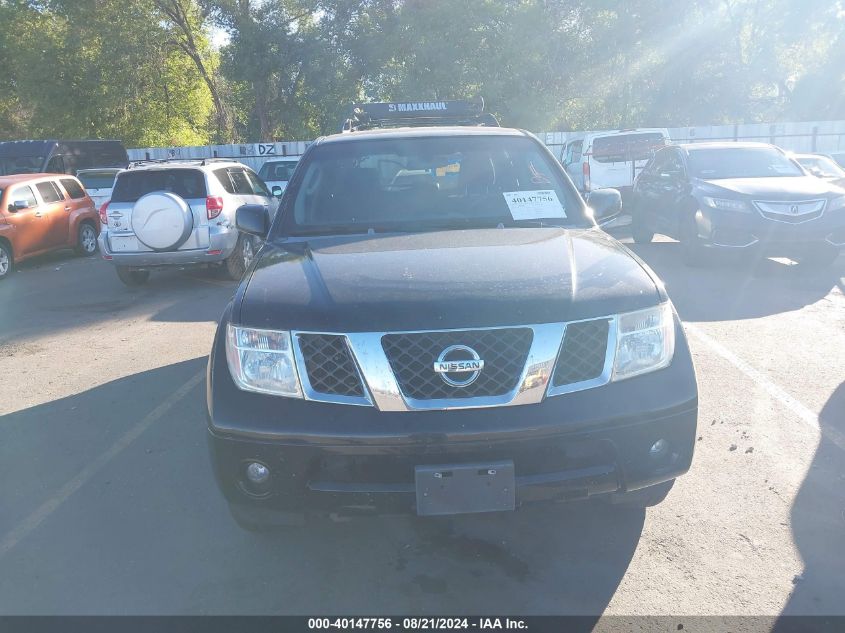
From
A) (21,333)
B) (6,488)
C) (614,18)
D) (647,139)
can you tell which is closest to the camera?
(6,488)

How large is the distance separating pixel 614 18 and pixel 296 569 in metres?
30.6

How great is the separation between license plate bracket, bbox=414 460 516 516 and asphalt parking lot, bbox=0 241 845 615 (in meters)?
0.14

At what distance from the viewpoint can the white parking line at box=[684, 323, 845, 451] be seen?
461 centimetres

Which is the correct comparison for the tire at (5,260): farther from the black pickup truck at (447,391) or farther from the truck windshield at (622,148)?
the truck windshield at (622,148)

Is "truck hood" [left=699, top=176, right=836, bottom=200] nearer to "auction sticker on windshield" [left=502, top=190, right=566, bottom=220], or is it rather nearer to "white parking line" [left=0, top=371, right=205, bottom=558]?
"auction sticker on windshield" [left=502, top=190, right=566, bottom=220]

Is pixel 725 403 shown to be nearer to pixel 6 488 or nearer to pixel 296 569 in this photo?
pixel 296 569

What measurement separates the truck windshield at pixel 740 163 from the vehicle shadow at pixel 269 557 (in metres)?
8.31

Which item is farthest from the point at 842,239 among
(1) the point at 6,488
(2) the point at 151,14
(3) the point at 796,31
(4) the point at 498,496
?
(2) the point at 151,14

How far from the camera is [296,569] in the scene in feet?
10.8

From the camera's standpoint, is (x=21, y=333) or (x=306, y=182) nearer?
(x=306, y=182)

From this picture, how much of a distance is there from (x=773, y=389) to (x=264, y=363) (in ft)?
13.1

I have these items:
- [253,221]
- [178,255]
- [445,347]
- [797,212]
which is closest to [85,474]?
[253,221]

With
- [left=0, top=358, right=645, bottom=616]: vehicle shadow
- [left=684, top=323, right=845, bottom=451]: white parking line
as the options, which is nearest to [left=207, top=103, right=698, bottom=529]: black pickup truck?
[left=0, top=358, right=645, bottom=616]: vehicle shadow

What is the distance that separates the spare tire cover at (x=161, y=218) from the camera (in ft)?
30.7
